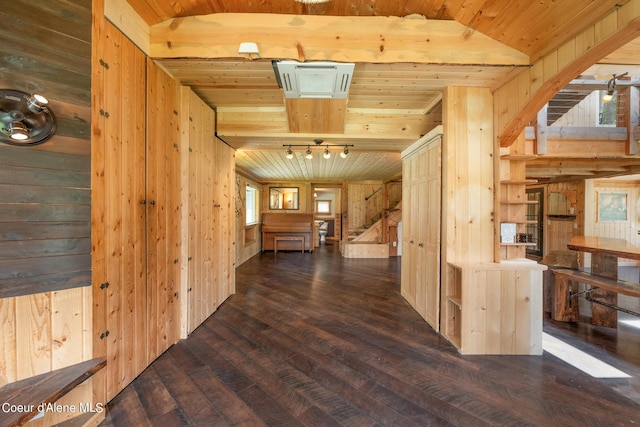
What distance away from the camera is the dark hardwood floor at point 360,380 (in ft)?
4.93

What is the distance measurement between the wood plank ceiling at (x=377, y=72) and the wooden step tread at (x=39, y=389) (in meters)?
2.27

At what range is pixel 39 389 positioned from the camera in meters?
1.23

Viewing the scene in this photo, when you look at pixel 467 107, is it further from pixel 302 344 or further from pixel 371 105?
pixel 302 344

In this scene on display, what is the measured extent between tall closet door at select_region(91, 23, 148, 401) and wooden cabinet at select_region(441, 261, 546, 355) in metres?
2.77

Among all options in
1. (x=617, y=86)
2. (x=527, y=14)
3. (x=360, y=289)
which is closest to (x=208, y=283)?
(x=360, y=289)

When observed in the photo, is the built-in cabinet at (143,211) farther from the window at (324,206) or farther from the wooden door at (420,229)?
the window at (324,206)

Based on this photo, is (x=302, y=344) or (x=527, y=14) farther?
(x=302, y=344)

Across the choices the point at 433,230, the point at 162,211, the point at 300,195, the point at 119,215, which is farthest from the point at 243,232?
the point at 433,230

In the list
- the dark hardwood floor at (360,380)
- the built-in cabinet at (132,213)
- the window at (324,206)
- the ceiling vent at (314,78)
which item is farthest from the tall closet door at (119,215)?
the window at (324,206)

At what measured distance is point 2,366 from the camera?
4.10 ft

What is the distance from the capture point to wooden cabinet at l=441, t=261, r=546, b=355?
2.18 meters

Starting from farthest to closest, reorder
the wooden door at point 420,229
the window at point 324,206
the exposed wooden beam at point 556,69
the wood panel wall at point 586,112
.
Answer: the window at point 324,206 < the wood panel wall at point 586,112 < the wooden door at point 420,229 < the exposed wooden beam at point 556,69

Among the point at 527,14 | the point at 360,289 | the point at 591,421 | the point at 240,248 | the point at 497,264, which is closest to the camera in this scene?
the point at 591,421

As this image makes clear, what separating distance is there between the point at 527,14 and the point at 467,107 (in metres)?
0.83
